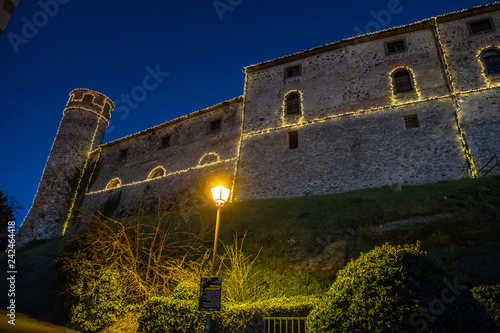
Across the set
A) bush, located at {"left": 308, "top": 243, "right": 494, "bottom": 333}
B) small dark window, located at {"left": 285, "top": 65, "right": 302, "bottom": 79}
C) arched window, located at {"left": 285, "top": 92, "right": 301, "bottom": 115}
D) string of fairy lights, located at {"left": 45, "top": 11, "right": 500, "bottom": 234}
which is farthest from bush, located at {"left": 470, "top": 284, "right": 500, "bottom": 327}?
small dark window, located at {"left": 285, "top": 65, "right": 302, "bottom": 79}

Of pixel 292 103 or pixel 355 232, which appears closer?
pixel 355 232

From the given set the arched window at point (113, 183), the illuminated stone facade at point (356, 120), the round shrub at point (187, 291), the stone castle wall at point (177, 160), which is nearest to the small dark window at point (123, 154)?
the stone castle wall at point (177, 160)

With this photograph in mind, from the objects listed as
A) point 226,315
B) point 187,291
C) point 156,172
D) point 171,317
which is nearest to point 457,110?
point 226,315

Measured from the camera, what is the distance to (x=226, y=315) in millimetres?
5879

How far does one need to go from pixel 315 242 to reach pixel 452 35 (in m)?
14.0

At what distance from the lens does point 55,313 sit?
986 centimetres

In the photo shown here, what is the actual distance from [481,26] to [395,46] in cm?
402

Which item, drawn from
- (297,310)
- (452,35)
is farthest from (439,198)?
(452,35)

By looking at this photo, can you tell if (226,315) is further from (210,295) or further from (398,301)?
(398,301)

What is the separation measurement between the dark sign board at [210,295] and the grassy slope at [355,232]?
143 inches

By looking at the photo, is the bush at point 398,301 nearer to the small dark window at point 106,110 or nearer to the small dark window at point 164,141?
the small dark window at point 164,141

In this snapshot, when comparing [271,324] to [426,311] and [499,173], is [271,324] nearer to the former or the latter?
[426,311]

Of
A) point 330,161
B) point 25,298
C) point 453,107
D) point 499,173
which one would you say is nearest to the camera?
point 25,298

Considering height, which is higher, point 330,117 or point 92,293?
point 330,117
